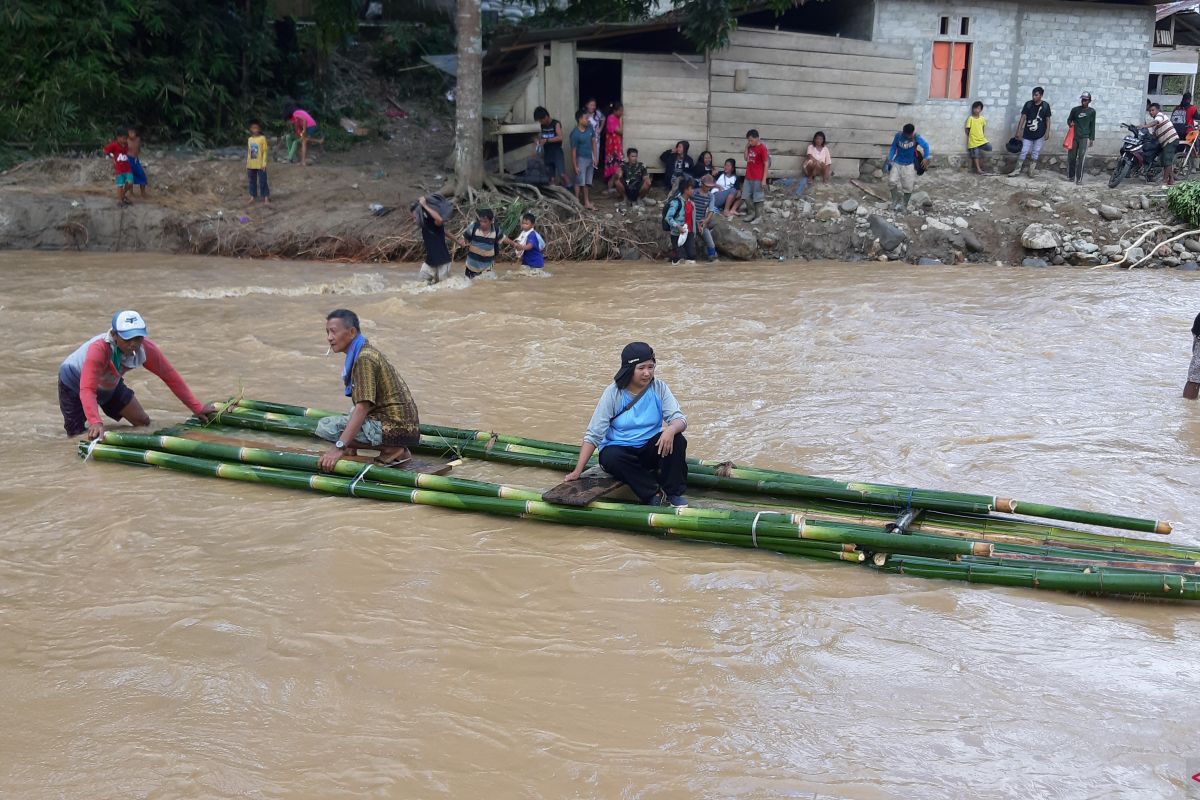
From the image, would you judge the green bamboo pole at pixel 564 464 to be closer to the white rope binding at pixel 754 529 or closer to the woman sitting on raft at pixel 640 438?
the woman sitting on raft at pixel 640 438

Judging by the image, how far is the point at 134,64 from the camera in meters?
16.5

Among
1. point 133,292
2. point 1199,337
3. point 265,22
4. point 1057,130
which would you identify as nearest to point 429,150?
point 265,22

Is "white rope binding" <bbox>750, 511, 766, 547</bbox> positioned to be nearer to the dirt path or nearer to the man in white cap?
the man in white cap

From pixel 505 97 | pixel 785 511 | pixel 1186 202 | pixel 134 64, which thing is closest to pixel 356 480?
pixel 785 511

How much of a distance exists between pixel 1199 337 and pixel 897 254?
7.16 m

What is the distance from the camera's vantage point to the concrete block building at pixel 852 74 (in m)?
15.7

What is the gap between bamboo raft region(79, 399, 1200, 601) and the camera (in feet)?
15.7

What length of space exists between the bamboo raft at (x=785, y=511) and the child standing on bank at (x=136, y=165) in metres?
9.33

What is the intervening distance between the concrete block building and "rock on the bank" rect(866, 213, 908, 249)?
7.13 ft

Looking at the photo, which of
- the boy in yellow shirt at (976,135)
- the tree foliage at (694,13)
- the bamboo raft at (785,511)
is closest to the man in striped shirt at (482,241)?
the tree foliage at (694,13)

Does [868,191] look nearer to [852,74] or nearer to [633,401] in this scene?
[852,74]

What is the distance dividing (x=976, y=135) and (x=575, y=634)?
47.9 ft

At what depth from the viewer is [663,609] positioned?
15.3ft

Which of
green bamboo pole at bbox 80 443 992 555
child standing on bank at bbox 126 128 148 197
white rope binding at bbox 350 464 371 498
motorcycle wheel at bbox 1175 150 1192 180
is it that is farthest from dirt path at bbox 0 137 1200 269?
white rope binding at bbox 350 464 371 498
